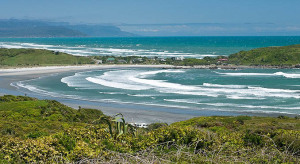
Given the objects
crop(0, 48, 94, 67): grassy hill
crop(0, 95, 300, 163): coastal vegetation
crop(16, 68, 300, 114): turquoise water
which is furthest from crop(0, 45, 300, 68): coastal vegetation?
crop(0, 95, 300, 163): coastal vegetation

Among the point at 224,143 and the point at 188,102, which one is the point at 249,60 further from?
the point at 224,143

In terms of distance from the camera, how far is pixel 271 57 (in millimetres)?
99500

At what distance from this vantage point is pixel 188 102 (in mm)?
41812

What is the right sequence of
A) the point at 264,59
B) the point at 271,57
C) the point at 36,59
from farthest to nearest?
the point at 36,59 < the point at 271,57 < the point at 264,59

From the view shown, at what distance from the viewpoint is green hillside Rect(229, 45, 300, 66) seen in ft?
314

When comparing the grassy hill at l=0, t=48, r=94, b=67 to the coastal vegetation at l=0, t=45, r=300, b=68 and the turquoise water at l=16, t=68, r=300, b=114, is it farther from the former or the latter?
the turquoise water at l=16, t=68, r=300, b=114

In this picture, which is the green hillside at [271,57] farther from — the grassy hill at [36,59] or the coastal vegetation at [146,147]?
the coastal vegetation at [146,147]

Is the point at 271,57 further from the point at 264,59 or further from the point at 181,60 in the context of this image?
the point at 181,60

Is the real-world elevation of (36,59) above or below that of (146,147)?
below

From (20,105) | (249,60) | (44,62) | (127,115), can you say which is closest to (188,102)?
(127,115)

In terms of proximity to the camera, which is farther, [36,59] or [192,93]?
[36,59]

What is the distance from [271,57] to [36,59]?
68.3m

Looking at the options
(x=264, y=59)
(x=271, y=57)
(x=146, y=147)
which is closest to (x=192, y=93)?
(x=146, y=147)

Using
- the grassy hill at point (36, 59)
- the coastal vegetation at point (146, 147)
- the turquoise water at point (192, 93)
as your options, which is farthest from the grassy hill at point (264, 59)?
the coastal vegetation at point (146, 147)
